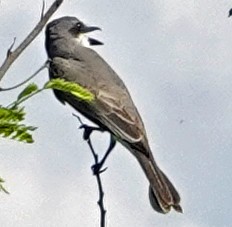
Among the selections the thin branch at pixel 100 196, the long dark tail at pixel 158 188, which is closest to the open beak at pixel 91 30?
the long dark tail at pixel 158 188

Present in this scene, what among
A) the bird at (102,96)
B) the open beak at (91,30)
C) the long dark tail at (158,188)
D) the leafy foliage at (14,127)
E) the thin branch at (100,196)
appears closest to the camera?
the leafy foliage at (14,127)

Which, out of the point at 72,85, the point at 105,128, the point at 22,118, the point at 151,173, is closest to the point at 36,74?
the point at 72,85

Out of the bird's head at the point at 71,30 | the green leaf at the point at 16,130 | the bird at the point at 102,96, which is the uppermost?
the bird's head at the point at 71,30

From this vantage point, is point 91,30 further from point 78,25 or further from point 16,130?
point 16,130

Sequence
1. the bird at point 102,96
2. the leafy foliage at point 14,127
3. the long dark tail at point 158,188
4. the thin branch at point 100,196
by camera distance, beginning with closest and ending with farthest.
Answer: the leafy foliage at point 14,127, the thin branch at point 100,196, the long dark tail at point 158,188, the bird at point 102,96

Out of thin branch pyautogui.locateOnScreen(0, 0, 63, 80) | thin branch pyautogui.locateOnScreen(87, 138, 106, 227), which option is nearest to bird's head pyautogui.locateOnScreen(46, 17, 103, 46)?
thin branch pyautogui.locateOnScreen(87, 138, 106, 227)

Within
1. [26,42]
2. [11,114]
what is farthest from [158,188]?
[11,114]

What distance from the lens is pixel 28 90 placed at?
2.90m

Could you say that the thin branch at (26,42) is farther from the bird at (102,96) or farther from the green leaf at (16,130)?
the bird at (102,96)

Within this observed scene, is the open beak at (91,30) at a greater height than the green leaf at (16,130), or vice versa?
the open beak at (91,30)

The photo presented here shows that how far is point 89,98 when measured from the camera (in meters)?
3.01

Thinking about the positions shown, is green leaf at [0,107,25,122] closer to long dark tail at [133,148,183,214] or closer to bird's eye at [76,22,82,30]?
long dark tail at [133,148,183,214]

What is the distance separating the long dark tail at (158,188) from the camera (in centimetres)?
739

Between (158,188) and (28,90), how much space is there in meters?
5.10
